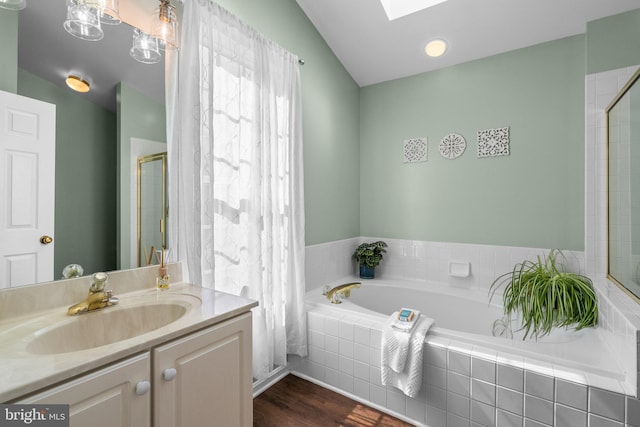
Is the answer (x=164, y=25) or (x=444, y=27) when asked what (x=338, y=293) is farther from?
(x=444, y=27)

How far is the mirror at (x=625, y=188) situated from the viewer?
1642 millimetres

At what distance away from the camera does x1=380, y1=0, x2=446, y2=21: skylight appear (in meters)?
2.35

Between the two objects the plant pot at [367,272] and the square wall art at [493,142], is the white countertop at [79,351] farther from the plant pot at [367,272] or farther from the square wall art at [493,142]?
the square wall art at [493,142]

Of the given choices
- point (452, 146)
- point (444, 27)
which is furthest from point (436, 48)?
point (452, 146)

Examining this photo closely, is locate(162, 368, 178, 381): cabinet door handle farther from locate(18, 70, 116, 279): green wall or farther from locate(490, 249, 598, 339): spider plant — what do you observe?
locate(490, 249, 598, 339): spider plant

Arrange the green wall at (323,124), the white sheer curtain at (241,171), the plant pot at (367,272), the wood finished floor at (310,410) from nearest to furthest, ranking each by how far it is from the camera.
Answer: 1. the white sheer curtain at (241,171)
2. the wood finished floor at (310,410)
3. the green wall at (323,124)
4. the plant pot at (367,272)

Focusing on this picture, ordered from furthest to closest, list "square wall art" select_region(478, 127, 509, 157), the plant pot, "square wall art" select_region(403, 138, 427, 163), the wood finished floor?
the plant pot < "square wall art" select_region(403, 138, 427, 163) < "square wall art" select_region(478, 127, 509, 157) < the wood finished floor

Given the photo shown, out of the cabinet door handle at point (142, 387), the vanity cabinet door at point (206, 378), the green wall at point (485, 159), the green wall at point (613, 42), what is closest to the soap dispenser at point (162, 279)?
the vanity cabinet door at point (206, 378)

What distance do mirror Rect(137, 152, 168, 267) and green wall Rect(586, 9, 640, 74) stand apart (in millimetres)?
2910

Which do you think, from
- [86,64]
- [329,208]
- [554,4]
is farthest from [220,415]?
[554,4]

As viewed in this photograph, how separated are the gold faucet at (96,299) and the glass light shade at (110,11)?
3.45ft

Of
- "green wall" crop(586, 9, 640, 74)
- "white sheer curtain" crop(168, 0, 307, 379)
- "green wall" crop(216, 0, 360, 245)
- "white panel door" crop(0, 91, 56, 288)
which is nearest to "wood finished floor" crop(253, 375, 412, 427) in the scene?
"white sheer curtain" crop(168, 0, 307, 379)

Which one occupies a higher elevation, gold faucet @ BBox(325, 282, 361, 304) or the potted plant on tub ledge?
the potted plant on tub ledge

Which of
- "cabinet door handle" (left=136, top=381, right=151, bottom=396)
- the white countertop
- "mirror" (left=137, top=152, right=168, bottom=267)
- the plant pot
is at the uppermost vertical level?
"mirror" (left=137, top=152, right=168, bottom=267)
